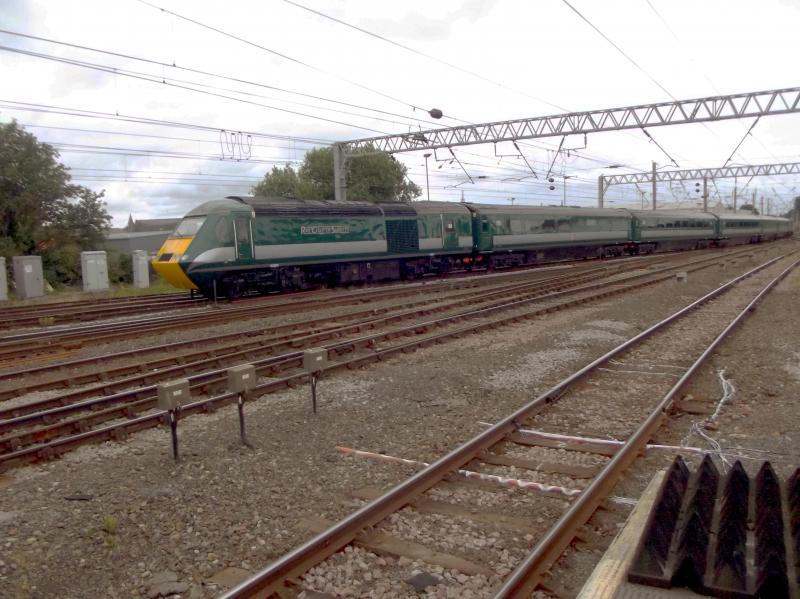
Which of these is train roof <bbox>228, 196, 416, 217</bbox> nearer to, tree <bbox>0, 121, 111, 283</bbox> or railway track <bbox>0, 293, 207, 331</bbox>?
railway track <bbox>0, 293, 207, 331</bbox>

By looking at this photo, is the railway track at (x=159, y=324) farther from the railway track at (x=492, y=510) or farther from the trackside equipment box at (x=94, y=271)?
the trackside equipment box at (x=94, y=271)

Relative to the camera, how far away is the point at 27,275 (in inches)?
933

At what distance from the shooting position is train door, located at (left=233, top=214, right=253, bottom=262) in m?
17.5

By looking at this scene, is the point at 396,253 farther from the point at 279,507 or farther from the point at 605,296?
the point at 279,507

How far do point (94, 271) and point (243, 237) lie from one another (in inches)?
446

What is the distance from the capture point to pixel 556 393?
7688 mm

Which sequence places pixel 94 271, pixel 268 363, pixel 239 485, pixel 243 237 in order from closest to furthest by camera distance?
pixel 239 485 < pixel 268 363 < pixel 243 237 < pixel 94 271

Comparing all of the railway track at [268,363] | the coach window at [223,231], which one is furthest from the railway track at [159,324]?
the railway track at [268,363]

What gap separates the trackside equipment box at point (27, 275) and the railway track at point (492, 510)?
880 inches

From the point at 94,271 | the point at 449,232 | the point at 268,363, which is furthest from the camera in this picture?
the point at 94,271

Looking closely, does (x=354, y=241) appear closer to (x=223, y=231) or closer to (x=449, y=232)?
(x=223, y=231)

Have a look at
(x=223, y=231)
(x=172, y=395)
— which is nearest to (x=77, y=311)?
(x=223, y=231)

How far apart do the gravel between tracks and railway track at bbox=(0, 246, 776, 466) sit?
1.01 ft

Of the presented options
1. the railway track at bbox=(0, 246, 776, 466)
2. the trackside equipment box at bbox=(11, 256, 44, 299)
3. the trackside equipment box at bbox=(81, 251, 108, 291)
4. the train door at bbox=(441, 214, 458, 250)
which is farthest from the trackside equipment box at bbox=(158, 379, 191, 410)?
the trackside equipment box at bbox=(81, 251, 108, 291)
